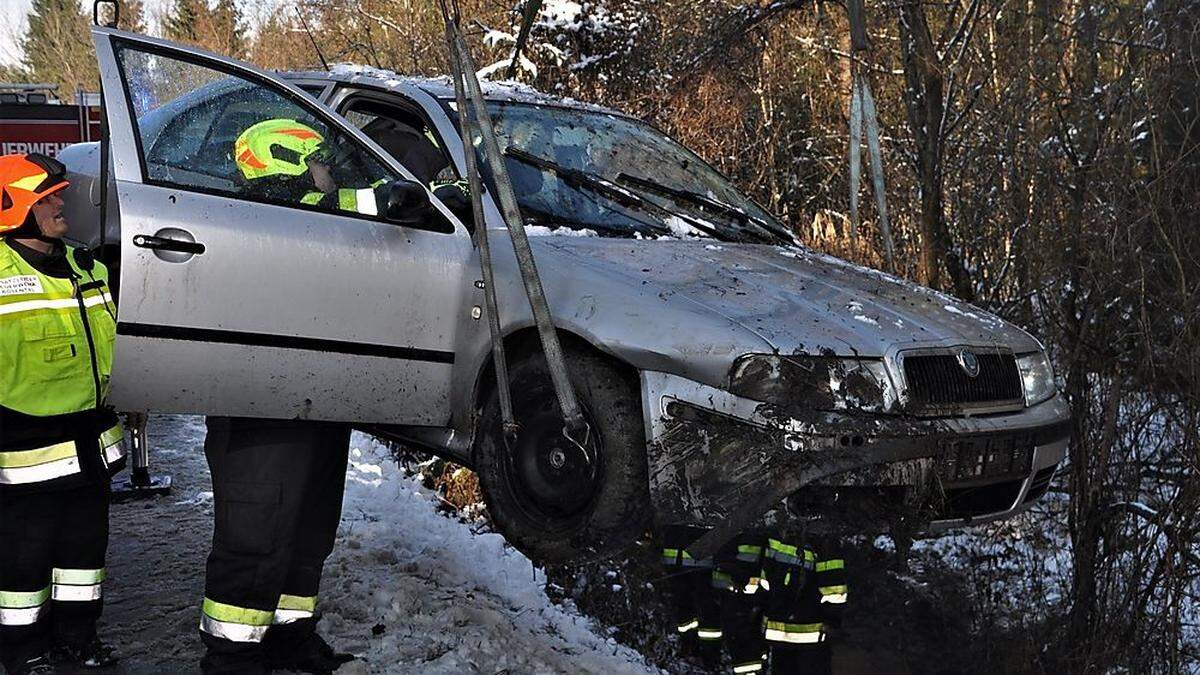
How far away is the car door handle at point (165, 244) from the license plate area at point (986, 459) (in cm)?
244

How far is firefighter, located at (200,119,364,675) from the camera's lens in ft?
11.4

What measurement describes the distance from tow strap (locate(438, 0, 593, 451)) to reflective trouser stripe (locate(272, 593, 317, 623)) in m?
1.04

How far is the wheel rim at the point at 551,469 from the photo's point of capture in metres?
3.34

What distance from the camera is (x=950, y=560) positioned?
6359mm

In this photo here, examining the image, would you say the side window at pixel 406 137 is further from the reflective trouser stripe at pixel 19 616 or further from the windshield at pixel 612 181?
the reflective trouser stripe at pixel 19 616

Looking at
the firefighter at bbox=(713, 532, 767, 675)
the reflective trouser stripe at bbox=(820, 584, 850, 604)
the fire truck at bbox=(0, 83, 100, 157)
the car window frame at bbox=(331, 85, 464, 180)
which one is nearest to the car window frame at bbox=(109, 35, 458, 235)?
the car window frame at bbox=(331, 85, 464, 180)

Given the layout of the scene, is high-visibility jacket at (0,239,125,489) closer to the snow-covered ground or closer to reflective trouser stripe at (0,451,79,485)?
reflective trouser stripe at (0,451,79,485)

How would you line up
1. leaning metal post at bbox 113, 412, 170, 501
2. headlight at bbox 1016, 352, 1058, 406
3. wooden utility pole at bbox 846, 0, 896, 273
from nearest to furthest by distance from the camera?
headlight at bbox 1016, 352, 1058, 406, wooden utility pole at bbox 846, 0, 896, 273, leaning metal post at bbox 113, 412, 170, 501

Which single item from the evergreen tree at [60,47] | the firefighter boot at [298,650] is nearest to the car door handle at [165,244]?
the firefighter boot at [298,650]

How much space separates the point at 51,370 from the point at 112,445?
41 cm

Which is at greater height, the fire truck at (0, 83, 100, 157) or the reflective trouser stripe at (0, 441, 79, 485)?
the fire truck at (0, 83, 100, 157)

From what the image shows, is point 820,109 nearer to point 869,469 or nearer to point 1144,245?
point 1144,245

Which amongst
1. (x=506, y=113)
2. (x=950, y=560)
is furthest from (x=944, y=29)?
(x=506, y=113)

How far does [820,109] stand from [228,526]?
29.8 ft
